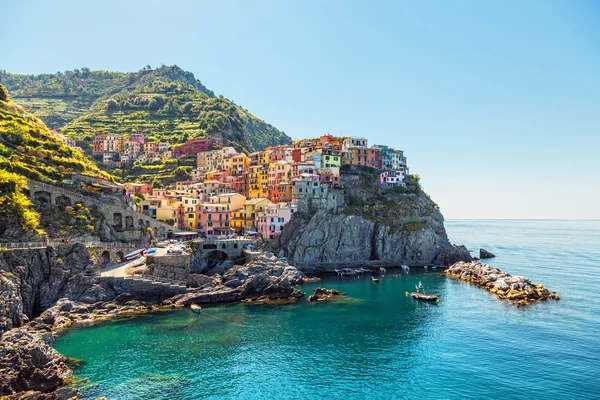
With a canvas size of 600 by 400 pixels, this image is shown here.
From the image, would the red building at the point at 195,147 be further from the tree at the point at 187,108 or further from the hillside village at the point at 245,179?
the tree at the point at 187,108

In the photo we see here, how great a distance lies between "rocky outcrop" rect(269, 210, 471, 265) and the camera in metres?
93.1

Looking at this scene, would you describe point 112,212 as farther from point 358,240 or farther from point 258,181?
point 358,240

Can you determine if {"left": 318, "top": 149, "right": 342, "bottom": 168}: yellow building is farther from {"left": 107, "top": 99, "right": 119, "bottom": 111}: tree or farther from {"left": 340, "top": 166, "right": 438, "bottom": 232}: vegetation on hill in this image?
{"left": 107, "top": 99, "right": 119, "bottom": 111}: tree

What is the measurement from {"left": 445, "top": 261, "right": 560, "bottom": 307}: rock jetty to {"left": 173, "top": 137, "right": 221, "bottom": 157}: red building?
91.0 m

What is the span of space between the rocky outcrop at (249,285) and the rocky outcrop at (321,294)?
9.42ft

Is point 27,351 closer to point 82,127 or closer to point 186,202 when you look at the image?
point 186,202

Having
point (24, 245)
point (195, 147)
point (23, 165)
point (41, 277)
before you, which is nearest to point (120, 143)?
point (195, 147)

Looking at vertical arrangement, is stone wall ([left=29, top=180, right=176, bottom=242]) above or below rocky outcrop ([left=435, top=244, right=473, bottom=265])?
above

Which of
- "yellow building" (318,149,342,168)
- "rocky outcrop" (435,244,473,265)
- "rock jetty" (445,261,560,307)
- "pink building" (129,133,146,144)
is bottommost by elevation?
"rock jetty" (445,261,560,307)

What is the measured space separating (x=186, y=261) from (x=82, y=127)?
123 m

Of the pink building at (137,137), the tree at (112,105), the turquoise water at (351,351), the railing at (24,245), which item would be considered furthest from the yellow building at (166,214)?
the tree at (112,105)

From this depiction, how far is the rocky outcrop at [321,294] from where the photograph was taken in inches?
2623

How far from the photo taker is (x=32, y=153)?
241ft

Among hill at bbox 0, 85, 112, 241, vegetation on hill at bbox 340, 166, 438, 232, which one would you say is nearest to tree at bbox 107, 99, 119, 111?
hill at bbox 0, 85, 112, 241
